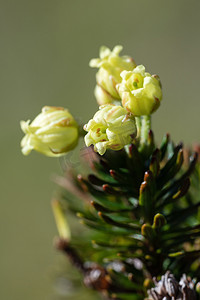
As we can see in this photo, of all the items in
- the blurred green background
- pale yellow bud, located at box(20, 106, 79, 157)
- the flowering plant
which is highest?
the blurred green background

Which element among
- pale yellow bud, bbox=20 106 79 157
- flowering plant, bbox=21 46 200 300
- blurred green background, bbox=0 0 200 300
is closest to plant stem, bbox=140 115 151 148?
flowering plant, bbox=21 46 200 300

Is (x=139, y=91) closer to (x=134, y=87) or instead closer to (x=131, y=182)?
(x=134, y=87)

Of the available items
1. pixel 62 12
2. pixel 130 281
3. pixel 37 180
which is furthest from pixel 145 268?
pixel 62 12

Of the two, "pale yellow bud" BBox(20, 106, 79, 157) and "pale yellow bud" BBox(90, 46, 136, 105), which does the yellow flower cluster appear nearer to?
"pale yellow bud" BBox(90, 46, 136, 105)

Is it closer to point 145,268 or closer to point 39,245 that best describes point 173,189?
point 145,268

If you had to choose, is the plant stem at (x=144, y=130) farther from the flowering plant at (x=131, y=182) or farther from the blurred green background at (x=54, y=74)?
the blurred green background at (x=54, y=74)

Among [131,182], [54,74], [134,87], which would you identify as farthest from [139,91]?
[54,74]
